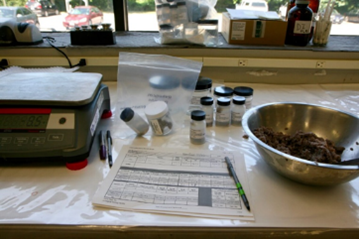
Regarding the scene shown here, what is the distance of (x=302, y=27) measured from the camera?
122cm

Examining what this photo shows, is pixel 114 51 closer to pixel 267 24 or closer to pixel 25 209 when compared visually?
pixel 267 24

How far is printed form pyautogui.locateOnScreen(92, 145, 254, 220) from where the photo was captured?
0.54 metres

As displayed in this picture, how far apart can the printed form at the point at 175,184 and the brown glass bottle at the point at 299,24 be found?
799mm

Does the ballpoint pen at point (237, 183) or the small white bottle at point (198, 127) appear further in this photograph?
the small white bottle at point (198, 127)

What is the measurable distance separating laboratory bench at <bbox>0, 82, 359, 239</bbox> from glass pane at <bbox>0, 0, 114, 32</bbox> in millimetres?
1062

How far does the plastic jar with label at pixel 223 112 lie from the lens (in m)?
0.83

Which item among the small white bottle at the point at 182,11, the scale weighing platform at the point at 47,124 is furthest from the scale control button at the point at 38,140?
the small white bottle at the point at 182,11

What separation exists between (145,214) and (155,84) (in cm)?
48

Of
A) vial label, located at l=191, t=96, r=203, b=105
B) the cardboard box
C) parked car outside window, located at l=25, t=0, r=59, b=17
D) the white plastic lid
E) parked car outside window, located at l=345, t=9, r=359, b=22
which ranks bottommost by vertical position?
vial label, located at l=191, t=96, r=203, b=105

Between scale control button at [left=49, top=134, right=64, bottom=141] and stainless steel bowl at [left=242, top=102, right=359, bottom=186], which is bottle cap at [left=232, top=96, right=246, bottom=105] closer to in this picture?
stainless steel bowl at [left=242, top=102, right=359, bottom=186]

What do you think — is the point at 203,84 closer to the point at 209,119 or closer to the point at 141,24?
the point at 209,119

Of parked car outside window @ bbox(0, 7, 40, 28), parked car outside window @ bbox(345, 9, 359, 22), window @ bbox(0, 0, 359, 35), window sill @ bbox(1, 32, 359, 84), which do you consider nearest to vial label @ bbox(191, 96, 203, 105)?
window sill @ bbox(1, 32, 359, 84)

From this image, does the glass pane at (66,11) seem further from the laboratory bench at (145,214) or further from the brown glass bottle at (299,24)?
the laboratory bench at (145,214)

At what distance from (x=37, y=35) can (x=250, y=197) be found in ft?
4.02
